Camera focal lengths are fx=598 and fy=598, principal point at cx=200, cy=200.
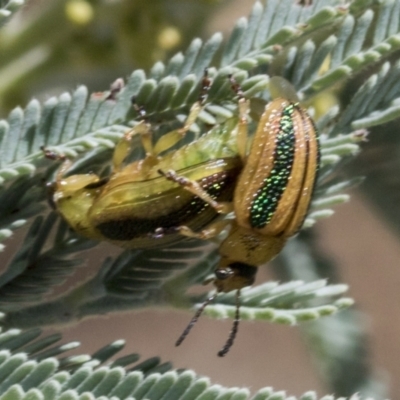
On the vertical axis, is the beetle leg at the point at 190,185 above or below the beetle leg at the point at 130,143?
below

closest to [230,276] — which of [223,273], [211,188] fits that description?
[223,273]

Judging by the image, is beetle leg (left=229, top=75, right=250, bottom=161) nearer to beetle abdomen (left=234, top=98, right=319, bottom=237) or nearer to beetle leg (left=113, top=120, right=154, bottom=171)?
beetle abdomen (left=234, top=98, right=319, bottom=237)

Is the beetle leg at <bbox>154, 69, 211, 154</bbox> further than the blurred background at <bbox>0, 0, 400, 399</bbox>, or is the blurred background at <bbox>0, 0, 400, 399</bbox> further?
the blurred background at <bbox>0, 0, 400, 399</bbox>

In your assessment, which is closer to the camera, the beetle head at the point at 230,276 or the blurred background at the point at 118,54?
the beetle head at the point at 230,276

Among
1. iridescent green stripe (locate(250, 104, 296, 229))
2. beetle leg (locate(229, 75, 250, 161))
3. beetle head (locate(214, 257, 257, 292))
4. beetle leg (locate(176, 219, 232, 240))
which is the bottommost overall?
beetle head (locate(214, 257, 257, 292))

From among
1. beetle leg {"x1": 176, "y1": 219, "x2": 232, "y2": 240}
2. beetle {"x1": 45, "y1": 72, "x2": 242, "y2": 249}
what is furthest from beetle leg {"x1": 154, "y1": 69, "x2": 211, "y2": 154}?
beetle leg {"x1": 176, "y1": 219, "x2": 232, "y2": 240}

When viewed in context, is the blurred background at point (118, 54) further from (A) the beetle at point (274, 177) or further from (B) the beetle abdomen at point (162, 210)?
(A) the beetle at point (274, 177)

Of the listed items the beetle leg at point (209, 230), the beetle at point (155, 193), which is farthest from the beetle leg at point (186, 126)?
the beetle leg at point (209, 230)

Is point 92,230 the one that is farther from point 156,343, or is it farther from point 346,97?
point 156,343
